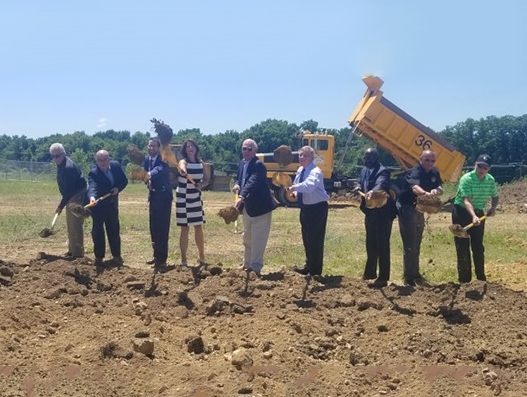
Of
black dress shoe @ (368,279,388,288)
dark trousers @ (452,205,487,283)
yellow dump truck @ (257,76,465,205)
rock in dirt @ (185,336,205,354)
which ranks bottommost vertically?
rock in dirt @ (185,336,205,354)

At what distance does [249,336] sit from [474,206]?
3.59m

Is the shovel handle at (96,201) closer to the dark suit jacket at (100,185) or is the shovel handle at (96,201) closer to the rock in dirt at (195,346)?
the dark suit jacket at (100,185)

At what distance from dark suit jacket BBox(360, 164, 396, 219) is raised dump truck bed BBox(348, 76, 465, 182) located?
40.5ft

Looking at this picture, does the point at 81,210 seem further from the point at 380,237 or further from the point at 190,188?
the point at 380,237

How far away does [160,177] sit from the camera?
8.77 m

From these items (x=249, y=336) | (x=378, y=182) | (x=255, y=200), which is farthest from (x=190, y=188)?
(x=249, y=336)

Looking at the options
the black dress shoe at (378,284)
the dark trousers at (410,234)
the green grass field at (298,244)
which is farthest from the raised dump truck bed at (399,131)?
the black dress shoe at (378,284)

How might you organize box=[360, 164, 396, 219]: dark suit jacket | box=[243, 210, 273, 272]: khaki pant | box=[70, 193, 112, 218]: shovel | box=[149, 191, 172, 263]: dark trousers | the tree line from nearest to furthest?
1. box=[360, 164, 396, 219]: dark suit jacket
2. box=[243, 210, 273, 272]: khaki pant
3. box=[70, 193, 112, 218]: shovel
4. box=[149, 191, 172, 263]: dark trousers
5. the tree line

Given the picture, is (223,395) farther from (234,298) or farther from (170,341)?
(234,298)

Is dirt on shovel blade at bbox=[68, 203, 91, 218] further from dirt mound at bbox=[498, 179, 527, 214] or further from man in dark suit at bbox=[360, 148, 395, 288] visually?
dirt mound at bbox=[498, 179, 527, 214]

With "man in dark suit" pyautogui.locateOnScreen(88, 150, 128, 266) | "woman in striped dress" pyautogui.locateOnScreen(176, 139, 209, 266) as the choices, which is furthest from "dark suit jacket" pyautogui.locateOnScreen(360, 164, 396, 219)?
"man in dark suit" pyautogui.locateOnScreen(88, 150, 128, 266)

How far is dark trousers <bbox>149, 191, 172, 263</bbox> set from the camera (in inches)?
349

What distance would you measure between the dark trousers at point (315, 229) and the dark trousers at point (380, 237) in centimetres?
58

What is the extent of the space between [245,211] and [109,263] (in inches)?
76.5
